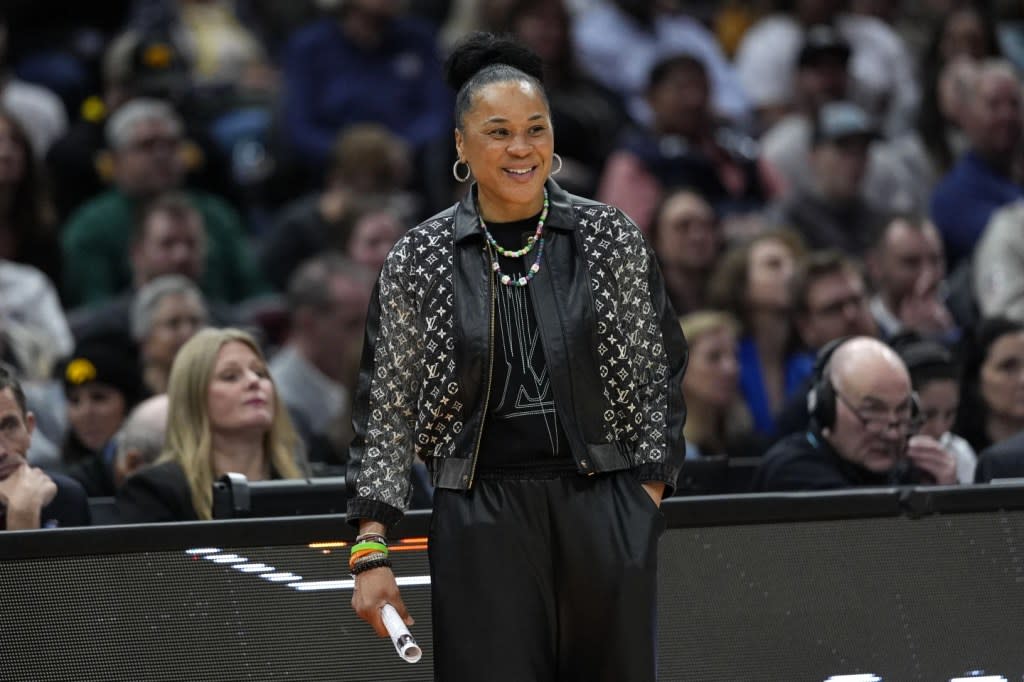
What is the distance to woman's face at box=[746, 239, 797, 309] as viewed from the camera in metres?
8.52

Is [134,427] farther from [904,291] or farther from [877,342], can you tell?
[904,291]

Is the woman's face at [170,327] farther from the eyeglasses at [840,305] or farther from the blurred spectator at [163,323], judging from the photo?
the eyeglasses at [840,305]

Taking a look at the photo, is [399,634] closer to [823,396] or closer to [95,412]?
[823,396]

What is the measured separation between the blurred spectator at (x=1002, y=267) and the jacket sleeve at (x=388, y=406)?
17.8 ft

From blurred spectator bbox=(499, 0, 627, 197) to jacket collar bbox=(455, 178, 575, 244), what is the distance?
5877 millimetres

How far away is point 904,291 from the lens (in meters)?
8.75

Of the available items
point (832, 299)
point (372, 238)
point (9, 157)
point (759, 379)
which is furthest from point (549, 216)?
point (9, 157)

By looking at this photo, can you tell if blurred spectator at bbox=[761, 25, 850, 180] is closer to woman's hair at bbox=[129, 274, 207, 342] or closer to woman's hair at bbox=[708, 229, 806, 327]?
woman's hair at bbox=[708, 229, 806, 327]

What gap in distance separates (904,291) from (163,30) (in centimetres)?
473

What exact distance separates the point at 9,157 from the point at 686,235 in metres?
3.42

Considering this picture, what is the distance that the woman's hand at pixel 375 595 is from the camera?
3510 millimetres

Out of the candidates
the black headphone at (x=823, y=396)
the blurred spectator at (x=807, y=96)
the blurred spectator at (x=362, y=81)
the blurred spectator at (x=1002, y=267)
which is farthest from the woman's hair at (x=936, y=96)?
the black headphone at (x=823, y=396)

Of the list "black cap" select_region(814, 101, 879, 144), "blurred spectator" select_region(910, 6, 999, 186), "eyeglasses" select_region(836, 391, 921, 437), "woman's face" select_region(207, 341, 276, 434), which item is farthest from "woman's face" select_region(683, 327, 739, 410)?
"blurred spectator" select_region(910, 6, 999, 186)

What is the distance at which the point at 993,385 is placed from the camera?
711cm
